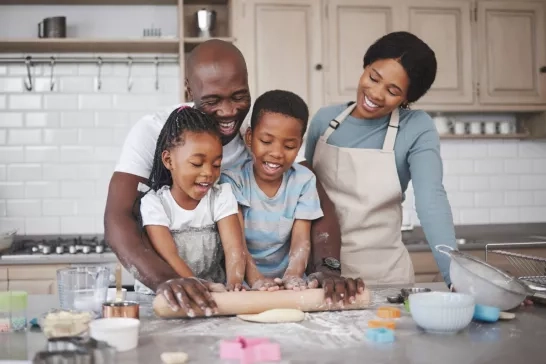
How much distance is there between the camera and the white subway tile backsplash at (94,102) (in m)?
4.07

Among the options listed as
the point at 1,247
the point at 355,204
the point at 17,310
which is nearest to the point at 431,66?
the point at 355,204

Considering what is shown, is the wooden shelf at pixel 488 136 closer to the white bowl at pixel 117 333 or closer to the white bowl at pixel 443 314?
the white bowl at pixel 443 314

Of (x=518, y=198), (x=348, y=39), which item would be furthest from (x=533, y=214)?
(x=348, y=39)

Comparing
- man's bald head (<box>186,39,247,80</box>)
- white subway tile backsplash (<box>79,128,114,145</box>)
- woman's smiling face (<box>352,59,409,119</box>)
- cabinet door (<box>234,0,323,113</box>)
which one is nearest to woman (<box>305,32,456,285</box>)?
woman's smiling face (<box>352,59,409,119</box>)

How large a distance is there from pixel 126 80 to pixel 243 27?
832 mm

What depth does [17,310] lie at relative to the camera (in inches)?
59.2

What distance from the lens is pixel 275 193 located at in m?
2.03

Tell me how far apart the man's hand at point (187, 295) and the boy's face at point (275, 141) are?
51 cm

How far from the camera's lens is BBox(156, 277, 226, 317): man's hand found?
152 cm

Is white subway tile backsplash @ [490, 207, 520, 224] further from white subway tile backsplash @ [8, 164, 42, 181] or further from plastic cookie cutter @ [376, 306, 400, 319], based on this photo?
plastic cookie cutter @ [376, 306, 400, 319]

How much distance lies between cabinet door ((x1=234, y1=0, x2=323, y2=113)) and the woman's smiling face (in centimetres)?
168

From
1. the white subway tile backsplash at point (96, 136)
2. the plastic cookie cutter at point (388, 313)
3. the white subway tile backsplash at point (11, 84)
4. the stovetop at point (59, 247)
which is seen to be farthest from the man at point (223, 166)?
the white subway tile backsplash at point (11, 84)

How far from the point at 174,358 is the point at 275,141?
2.89 feet

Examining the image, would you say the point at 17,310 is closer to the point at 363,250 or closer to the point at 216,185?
the point at 216,185
